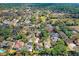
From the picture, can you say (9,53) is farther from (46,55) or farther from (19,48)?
(46,55)

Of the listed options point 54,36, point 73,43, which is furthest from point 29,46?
point 73,43

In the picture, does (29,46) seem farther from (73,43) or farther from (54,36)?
(73,43)

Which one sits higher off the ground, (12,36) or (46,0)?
(46,0)

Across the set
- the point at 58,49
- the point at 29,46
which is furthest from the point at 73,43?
the point at 29,46

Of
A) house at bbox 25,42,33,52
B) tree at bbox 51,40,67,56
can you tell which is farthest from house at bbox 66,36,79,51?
house at bbox 25,42,33,52

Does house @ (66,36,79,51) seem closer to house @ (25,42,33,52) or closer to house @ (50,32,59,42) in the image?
house @ (50,32,59,42)

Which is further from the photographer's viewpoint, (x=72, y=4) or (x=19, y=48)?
(x=72, y=4)

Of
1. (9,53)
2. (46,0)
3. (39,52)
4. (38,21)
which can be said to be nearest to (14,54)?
(9,53)

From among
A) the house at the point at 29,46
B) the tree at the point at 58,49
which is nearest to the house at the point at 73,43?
the tree at the point at 58,49

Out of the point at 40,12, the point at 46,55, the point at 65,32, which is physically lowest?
the point at 46,55

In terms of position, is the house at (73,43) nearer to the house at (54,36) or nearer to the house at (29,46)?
the house at (54,36)

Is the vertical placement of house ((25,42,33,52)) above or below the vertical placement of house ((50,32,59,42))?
below
